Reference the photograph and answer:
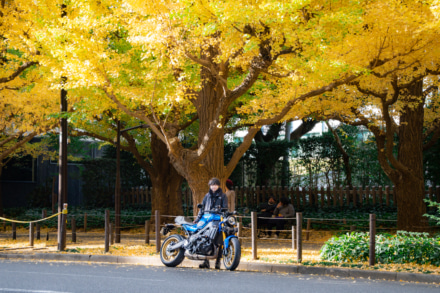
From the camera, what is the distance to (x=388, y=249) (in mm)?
11344

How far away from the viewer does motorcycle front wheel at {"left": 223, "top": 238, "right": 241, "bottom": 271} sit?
35.6 ft

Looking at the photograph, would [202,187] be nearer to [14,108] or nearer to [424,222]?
[424,222]

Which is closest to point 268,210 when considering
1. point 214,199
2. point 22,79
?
point 214,199

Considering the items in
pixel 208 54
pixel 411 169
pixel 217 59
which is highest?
pixel 208 54

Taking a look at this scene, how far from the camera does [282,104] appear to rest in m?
14.9

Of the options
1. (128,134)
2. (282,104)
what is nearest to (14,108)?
(128,134)

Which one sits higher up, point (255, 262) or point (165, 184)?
point (165, 184)

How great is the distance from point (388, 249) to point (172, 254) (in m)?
4.53

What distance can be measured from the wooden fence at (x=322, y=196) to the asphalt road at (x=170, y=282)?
11.4 metres

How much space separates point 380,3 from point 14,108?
13.9 meters

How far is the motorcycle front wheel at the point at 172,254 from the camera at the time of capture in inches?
460

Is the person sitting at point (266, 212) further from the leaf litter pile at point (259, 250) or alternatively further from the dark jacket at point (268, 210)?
the leaf litter pile at point (259, 250)

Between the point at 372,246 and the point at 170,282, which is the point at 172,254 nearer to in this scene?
the point at 170,282

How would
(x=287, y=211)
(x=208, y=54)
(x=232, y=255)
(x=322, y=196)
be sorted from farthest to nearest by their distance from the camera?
(x=322, y=196) → (x=287, y=211) → (x=208, y=54) → (x=232, y=255)
